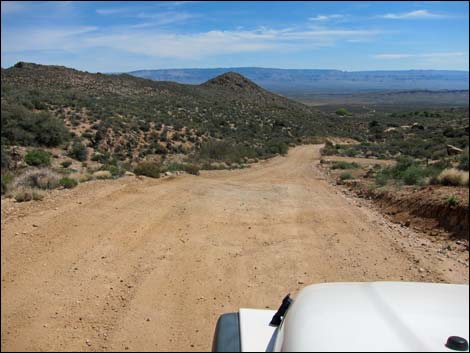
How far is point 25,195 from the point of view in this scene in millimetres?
6289

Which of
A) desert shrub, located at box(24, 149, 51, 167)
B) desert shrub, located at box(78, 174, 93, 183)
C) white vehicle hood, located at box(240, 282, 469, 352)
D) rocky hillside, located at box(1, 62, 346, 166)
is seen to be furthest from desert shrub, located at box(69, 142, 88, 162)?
white vehicle hood, located at box(240, 282, 469, 352)

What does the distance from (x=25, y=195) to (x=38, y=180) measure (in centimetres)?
166

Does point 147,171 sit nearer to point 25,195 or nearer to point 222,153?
point 25,195

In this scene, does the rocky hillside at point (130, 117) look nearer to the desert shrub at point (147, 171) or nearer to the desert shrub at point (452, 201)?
the desert shrub at point (147, 171)

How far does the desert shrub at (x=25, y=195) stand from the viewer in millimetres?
5987

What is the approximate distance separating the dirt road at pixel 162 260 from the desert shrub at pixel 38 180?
470mm

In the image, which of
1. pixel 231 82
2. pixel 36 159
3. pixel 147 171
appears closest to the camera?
pixel 147 171

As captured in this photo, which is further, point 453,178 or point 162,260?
point 453,178

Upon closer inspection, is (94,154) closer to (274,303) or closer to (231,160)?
(231,160)

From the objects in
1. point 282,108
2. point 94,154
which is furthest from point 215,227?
point 282,108

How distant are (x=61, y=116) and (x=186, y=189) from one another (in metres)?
18.0

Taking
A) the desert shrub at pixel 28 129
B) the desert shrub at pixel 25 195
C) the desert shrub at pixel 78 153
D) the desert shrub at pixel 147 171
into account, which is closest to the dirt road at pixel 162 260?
the desert shrub at pixel 25 195

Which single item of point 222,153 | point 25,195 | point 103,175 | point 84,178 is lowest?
point 222,153

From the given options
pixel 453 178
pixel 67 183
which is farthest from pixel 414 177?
pixel 67 183
